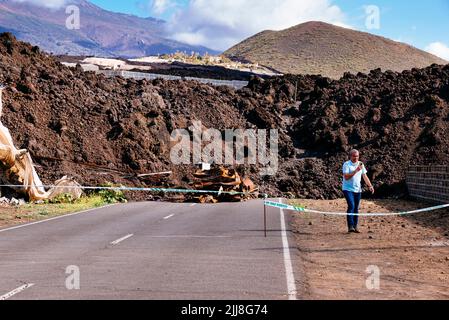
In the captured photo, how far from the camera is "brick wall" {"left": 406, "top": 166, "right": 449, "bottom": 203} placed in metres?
24.2

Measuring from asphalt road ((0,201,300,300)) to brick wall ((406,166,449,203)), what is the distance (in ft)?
23.4

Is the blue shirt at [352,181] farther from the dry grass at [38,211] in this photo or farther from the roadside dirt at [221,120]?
the roadside dirt at [221,120]

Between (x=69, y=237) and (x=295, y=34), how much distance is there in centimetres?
12807

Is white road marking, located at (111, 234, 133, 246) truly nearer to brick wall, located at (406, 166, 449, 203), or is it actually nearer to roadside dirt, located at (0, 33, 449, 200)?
brick wall, located at (406, 166, 449, 203)

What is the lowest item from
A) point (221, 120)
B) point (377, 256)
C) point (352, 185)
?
point (377, 256)

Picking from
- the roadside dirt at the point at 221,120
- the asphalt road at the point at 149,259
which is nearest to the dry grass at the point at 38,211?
the asphalt road at the point at 149,259

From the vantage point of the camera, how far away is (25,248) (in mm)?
13906

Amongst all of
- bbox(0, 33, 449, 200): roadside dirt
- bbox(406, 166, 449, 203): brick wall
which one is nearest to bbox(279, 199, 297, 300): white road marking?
bbox(406, 166, 449, 203): brick wall

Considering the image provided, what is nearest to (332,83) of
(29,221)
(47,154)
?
(47,154)

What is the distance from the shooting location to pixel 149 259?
12234mm

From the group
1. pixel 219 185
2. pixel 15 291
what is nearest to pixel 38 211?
pixel 219 185

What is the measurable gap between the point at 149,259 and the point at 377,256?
4.12 meters

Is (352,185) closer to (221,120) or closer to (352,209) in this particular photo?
(352,209)
